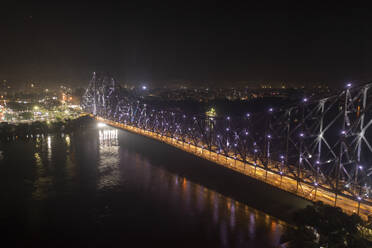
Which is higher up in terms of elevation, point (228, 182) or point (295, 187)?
point (295, 187)

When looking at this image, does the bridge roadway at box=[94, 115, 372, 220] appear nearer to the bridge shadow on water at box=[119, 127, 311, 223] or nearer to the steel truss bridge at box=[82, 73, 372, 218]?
the steel truss bridge at box=[82, 73, 372, 218]

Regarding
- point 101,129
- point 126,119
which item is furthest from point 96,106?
point 126,119

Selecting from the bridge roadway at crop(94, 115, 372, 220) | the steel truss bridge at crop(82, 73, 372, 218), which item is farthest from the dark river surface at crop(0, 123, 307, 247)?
the steel truss bridge at crop(82, 73, 372, 218)

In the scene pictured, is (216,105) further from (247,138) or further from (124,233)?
(124,233)

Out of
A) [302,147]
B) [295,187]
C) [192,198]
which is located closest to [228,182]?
[192,198]

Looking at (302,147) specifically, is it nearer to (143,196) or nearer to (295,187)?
(295,187)
